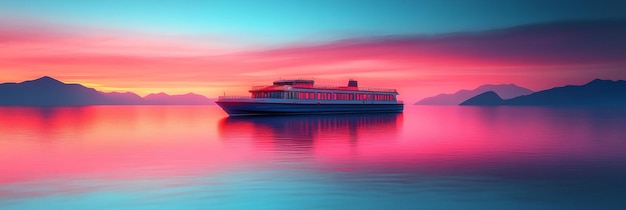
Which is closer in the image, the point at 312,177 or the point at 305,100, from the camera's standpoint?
the point at 312,177

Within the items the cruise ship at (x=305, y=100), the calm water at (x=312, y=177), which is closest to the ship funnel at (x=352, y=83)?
the cruise ship at (x=305, y=100)

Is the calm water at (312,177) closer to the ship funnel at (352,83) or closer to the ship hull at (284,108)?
the ship hull at (284,108)

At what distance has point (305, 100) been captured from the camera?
248 ft

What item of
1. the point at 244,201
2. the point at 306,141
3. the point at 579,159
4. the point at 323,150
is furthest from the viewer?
the point at 306,141

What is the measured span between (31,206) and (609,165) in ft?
74.4

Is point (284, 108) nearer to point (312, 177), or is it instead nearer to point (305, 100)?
point (305, 100)

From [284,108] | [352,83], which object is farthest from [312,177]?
[352,83]

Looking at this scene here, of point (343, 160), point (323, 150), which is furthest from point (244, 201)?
point (323, 150)

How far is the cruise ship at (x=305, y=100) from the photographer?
68000 millimetres

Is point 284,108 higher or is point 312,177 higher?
point 284,108

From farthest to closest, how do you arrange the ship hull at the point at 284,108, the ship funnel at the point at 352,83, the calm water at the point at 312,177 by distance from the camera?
the ship funnel at the point at 352,83
the ship hull at the point at 284,108
the calm water at the point at 312,177

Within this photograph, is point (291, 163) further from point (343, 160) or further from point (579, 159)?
point (579, 159)

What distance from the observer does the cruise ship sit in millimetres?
68000

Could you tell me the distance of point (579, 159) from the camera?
21.9 meters
